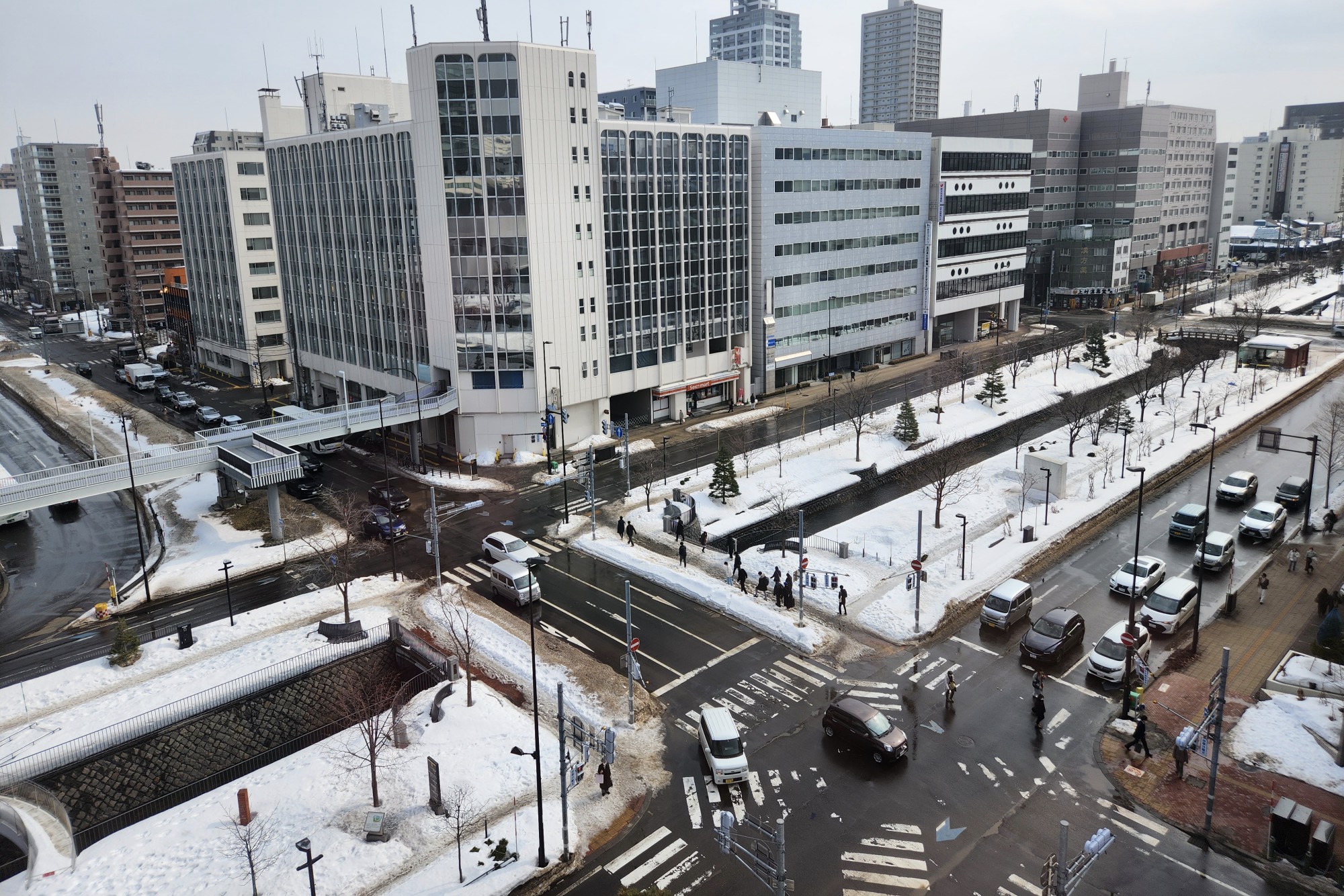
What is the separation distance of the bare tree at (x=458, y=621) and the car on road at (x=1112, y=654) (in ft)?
77.3

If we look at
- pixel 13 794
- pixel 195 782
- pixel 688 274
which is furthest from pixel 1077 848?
pixel 688 274

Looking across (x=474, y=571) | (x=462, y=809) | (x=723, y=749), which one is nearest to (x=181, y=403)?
(x=474, y=571)

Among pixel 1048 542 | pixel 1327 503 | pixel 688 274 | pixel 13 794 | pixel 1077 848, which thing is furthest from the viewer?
pixel 688 274

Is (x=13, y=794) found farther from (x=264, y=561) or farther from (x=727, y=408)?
(x=727, y=408)

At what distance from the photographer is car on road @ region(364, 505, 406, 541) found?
50875 mm

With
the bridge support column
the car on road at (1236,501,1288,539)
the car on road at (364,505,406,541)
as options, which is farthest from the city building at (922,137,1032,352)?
the bridge support column

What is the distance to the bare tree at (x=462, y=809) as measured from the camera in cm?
2716

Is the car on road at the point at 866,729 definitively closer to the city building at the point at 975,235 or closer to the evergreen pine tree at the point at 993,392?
the evergreen pine tree at the point at 993,392

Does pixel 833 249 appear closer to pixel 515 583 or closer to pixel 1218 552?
pixel 1218 552

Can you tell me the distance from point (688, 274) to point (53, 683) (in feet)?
167

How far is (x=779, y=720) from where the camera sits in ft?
106

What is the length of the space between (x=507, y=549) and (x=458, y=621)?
22.0 feet

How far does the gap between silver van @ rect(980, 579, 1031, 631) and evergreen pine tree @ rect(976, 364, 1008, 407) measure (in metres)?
38.5

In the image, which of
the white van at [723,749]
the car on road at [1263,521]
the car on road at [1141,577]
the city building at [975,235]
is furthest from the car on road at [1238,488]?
the city building at [975,235]
